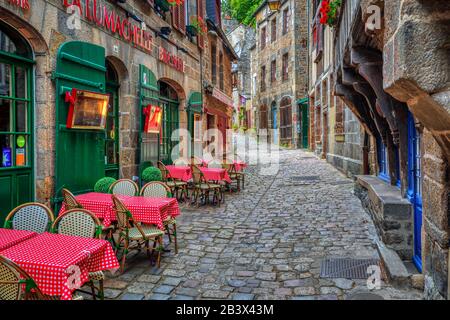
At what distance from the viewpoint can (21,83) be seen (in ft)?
15.9

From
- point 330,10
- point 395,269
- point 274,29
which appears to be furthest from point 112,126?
point 274,29

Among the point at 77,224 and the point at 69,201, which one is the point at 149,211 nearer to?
the point at 69,201

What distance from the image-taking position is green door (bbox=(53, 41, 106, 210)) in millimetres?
5066

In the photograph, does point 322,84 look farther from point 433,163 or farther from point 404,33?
point 404,33

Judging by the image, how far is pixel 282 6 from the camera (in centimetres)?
2500

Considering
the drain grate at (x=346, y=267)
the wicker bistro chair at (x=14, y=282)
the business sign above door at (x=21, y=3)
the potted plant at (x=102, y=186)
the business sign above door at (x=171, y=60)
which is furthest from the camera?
the business sign above door at (x=171, y=60)

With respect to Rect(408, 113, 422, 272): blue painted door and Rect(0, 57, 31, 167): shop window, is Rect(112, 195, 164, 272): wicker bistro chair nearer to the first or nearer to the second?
Rect(0, 57, 31, 167): shop window

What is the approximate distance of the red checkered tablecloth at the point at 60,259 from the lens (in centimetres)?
250

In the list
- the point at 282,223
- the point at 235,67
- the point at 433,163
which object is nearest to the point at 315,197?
the point at 282,223

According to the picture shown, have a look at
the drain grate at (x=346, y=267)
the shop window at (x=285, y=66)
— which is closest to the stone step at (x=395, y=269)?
the drain grate at (x=346, y=267)

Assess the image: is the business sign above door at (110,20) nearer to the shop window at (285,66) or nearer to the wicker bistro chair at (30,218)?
the wicker bistro chair at (30,218)

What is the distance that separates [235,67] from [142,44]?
30.0 meters

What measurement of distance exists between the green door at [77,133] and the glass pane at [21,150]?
36 centimetres

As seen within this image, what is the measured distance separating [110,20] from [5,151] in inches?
116
